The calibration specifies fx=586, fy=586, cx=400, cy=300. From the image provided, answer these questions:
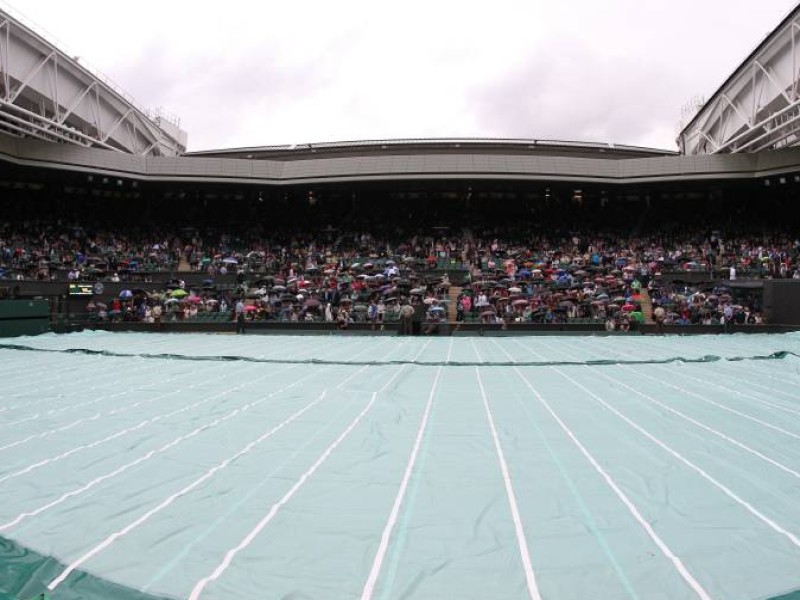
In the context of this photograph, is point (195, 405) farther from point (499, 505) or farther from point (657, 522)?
point (657, 522)

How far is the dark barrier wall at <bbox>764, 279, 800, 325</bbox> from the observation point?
22.1 meters

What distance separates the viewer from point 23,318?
20484 mm

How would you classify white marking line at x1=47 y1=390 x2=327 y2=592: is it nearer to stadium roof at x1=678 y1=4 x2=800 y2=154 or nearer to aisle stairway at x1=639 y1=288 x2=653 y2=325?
aisle stairway at x1=639 y1=288 x2=653 y2=325

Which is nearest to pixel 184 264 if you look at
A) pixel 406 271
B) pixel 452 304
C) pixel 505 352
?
pixel 406 271

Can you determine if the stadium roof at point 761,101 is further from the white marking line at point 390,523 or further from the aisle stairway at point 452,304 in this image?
the white marking line at point 390,523

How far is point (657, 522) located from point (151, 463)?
14.1 feet

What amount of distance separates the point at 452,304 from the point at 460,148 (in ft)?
68.1

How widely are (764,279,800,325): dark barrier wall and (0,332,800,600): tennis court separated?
47.7 feet

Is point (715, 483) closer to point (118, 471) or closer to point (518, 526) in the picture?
point (518, 526)

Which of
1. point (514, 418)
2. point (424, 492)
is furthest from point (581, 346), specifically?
point (424, 492)

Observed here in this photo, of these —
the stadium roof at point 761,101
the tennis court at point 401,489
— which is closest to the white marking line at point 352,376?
the tennis court at point 401,489

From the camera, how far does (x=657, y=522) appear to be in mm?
3977

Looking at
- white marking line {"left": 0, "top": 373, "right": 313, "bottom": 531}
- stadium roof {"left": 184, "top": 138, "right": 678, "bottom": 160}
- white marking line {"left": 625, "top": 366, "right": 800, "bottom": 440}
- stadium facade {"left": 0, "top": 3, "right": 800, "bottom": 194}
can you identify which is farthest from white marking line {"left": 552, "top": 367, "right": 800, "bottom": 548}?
stadium roof {"left": 184, "top": 138, "right": 678, "bottom": 160}

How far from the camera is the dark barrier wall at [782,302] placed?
22.1 m
